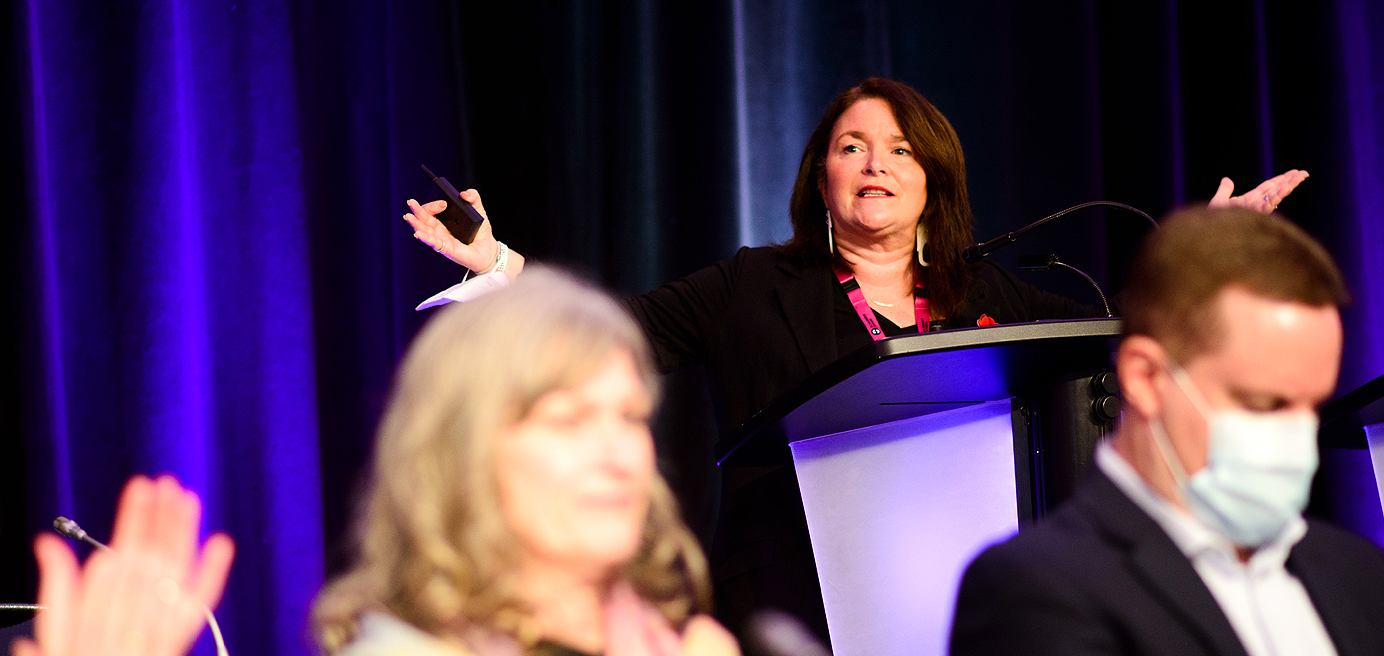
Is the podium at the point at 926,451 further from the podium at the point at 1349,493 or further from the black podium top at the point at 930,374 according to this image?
the podium at the point at 1349,493

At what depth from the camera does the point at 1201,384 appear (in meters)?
0.91

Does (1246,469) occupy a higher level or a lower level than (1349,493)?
higher

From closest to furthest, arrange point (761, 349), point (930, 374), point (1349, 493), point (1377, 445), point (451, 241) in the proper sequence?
point (930, 374) < point (1377, 445) < point (451, 241) < point (761, 349) < point (1349, 493)

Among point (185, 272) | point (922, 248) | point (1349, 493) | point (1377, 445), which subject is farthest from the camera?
point (1349, 493)

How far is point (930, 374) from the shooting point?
1.41 meters

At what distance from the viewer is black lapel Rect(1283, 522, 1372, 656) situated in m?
0.91

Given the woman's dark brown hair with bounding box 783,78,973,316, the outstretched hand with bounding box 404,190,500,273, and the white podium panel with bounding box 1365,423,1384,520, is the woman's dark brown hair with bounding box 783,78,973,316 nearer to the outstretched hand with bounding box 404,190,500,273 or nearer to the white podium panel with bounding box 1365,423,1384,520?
the outstretched hand with bounding box 404,190,500,273

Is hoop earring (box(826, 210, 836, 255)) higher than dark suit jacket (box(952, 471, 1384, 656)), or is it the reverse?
hoop earring (box(826, 210, 836, 255))

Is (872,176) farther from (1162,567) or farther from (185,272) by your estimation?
(185,272)

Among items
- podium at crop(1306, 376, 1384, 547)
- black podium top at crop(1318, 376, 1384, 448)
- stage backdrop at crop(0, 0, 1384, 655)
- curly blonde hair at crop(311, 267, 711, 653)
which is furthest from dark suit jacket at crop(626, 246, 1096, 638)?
curly blonde hair at crop(311, 267, 711, 653)

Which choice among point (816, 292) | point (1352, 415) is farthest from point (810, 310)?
point (1352, 415)

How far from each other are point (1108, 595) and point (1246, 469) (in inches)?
6.1

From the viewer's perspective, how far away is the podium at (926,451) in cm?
138

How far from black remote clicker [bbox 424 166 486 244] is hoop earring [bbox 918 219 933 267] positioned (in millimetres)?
897
